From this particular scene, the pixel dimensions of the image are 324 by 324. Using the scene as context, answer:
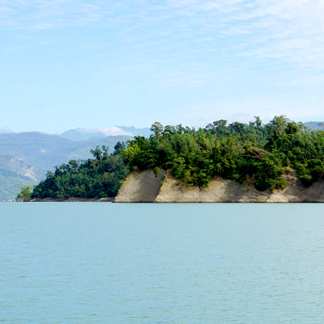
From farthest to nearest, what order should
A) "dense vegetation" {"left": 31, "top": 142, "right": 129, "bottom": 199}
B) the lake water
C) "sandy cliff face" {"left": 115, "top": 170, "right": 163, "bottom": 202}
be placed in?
"dense vegetation" {"left": 31, "top": 142, "right": 129, "bottom": 199} < "sandy cliff face" {"left": 115, "top": 170, "right": 163, "bottom": 202} < the lake water

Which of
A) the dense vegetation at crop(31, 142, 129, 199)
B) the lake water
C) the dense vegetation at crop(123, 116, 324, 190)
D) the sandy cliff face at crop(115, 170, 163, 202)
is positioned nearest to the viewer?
the lake water

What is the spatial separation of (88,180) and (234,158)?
2069 inches

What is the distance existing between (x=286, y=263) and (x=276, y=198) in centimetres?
5318

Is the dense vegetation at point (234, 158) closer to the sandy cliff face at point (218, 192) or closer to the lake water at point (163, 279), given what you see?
the sandy cliff face at point (218, 192)

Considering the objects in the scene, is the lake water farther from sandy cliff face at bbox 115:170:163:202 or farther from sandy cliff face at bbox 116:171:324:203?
sandy cliff face at bbox 115:170:163:202

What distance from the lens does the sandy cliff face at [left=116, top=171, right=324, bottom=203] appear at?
69938 mm

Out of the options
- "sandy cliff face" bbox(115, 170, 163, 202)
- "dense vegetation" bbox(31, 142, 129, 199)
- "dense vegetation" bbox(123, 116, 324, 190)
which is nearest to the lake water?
"dense vegetation" bbox(123, 116, 324, 190)

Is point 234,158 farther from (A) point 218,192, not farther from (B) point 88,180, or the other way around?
(B) point 88,180

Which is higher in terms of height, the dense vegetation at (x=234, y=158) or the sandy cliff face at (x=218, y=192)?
the dense vegetation at (x=234, y=158)

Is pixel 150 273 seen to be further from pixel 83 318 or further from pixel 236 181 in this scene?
pixel 236 181

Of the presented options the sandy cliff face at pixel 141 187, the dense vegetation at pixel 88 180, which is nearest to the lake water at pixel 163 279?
the sandy cliff face at pixel 141 187

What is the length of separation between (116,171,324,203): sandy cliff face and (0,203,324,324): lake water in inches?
1784

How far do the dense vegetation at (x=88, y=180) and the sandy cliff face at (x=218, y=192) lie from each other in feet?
107

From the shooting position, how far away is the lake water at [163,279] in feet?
36.8
